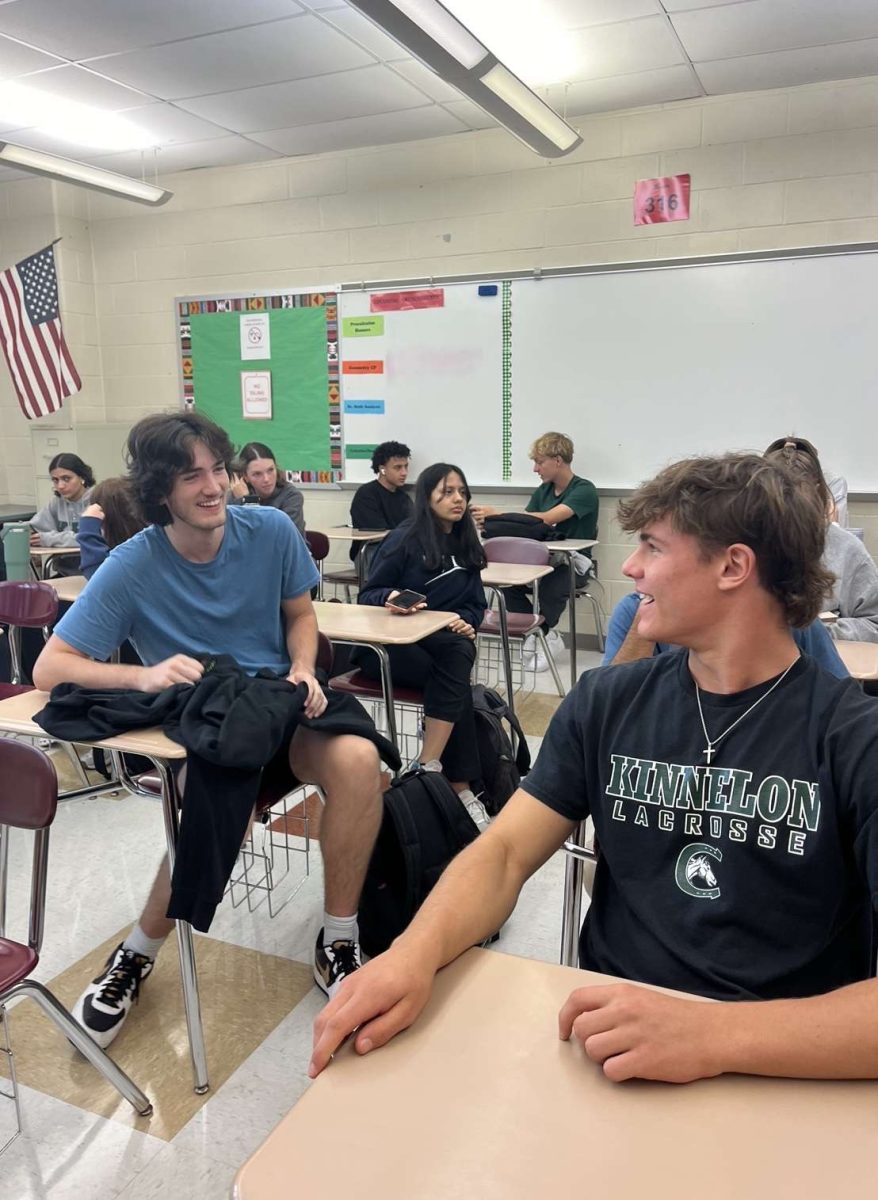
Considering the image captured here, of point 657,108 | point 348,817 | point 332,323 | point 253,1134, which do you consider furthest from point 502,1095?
point 332,323

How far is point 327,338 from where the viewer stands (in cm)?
567

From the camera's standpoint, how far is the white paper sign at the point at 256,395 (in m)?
5.93

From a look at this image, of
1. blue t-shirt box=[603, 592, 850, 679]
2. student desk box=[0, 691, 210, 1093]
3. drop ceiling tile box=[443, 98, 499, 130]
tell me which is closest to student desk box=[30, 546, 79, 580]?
student desk box=[0, 691, 210, 1093]

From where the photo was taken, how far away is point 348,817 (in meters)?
1.94

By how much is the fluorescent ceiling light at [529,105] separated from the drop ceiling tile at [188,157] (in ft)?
6.83

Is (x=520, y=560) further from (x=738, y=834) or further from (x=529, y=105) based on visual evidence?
(x=738, y=834)

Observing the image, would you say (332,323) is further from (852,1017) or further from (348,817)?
(852,1017)

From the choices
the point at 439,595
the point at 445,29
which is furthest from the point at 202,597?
the point at 445,29

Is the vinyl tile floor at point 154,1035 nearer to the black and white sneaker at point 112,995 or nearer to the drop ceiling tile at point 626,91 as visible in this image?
the black and white sneaker at point 112,995

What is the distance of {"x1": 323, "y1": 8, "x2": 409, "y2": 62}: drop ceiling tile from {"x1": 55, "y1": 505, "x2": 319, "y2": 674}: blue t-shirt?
2451mm

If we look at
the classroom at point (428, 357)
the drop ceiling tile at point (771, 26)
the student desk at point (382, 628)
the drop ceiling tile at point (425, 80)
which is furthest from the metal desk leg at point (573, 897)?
the drop ceiling tile at point (425, 80)

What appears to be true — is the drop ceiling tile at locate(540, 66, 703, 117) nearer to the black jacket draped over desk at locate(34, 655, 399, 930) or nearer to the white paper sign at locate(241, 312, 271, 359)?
the white paper sign at locate(241, 312, 271, 359)

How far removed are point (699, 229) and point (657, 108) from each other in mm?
672

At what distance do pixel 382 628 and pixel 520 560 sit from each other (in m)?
1.57
